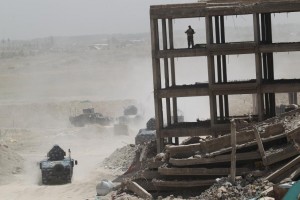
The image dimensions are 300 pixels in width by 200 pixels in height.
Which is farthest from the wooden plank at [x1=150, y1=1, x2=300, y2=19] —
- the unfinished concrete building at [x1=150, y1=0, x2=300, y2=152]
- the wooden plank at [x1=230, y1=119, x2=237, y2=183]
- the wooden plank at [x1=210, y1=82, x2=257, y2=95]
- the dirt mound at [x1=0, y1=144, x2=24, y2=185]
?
the dirt mound at [x1=0, y1=144, x2=24, y2=185]

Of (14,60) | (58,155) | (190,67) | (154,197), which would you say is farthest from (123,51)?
(154,197)

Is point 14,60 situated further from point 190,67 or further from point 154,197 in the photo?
point 154,197

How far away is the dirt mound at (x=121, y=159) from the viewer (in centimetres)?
4503

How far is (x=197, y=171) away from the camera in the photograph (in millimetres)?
24500

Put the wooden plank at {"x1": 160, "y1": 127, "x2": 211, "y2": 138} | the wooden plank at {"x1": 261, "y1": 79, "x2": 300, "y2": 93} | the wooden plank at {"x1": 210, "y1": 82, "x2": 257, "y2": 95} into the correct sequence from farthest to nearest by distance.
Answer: the wooden plank at {"x1": 160, "y1": 127, "x2": 211, "y2": 138}, the wooden plank at {"x1": 210, "y1": 82, "x2": 257, "y2": 95}, the wooden plank at {"x1": 261, "y1": 79, "x2": 300, "y2": 93}

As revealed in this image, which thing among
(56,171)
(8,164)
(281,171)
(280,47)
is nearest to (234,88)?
(280,47)

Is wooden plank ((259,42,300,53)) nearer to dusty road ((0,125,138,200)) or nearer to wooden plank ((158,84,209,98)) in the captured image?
wooden plank ((158,84,209,98))

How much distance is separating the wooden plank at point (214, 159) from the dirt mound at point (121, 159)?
19177 mm

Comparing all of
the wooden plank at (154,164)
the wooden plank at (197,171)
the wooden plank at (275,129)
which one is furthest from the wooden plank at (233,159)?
the wooden plank at (154,164)

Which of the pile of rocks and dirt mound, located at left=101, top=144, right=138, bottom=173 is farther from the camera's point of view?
dirt mound, located at left=101, top=144, right=138, bottom=173

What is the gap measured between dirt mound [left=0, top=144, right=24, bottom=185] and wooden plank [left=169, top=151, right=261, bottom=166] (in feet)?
72.1

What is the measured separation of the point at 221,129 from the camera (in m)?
35.0

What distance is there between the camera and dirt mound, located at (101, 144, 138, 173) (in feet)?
148

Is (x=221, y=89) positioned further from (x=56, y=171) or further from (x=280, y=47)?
(x=56, y=171)
